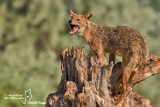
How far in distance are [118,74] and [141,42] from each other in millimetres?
863

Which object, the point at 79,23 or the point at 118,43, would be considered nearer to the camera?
the point at 118,43

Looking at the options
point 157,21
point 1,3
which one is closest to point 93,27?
point 157,21

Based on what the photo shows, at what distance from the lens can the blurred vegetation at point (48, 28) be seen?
27.1m

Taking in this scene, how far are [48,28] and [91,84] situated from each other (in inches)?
950

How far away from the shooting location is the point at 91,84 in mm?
8383

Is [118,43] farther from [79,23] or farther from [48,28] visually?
[48,28]

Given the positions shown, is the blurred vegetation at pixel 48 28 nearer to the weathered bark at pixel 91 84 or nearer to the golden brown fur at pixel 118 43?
the golden brown fur at pixel 118 43

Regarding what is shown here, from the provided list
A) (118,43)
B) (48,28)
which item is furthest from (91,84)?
(48,28)

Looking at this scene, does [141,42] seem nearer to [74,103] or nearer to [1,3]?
[74,103]

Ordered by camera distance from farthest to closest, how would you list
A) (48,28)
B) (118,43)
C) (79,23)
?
1. (48,28)
2. (79,23)
3. (118,43)

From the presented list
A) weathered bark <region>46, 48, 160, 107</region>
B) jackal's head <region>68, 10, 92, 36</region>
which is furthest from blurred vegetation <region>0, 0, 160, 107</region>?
weathered bark <region>46, 48, 160, 107</region>

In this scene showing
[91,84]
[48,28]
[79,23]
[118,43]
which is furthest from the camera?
[48,28]

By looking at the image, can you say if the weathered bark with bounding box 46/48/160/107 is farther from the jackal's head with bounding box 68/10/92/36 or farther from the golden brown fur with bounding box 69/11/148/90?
the jackal's head with bounding box 68/10/92/36

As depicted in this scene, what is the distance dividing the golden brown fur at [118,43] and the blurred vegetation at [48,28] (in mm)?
14506
